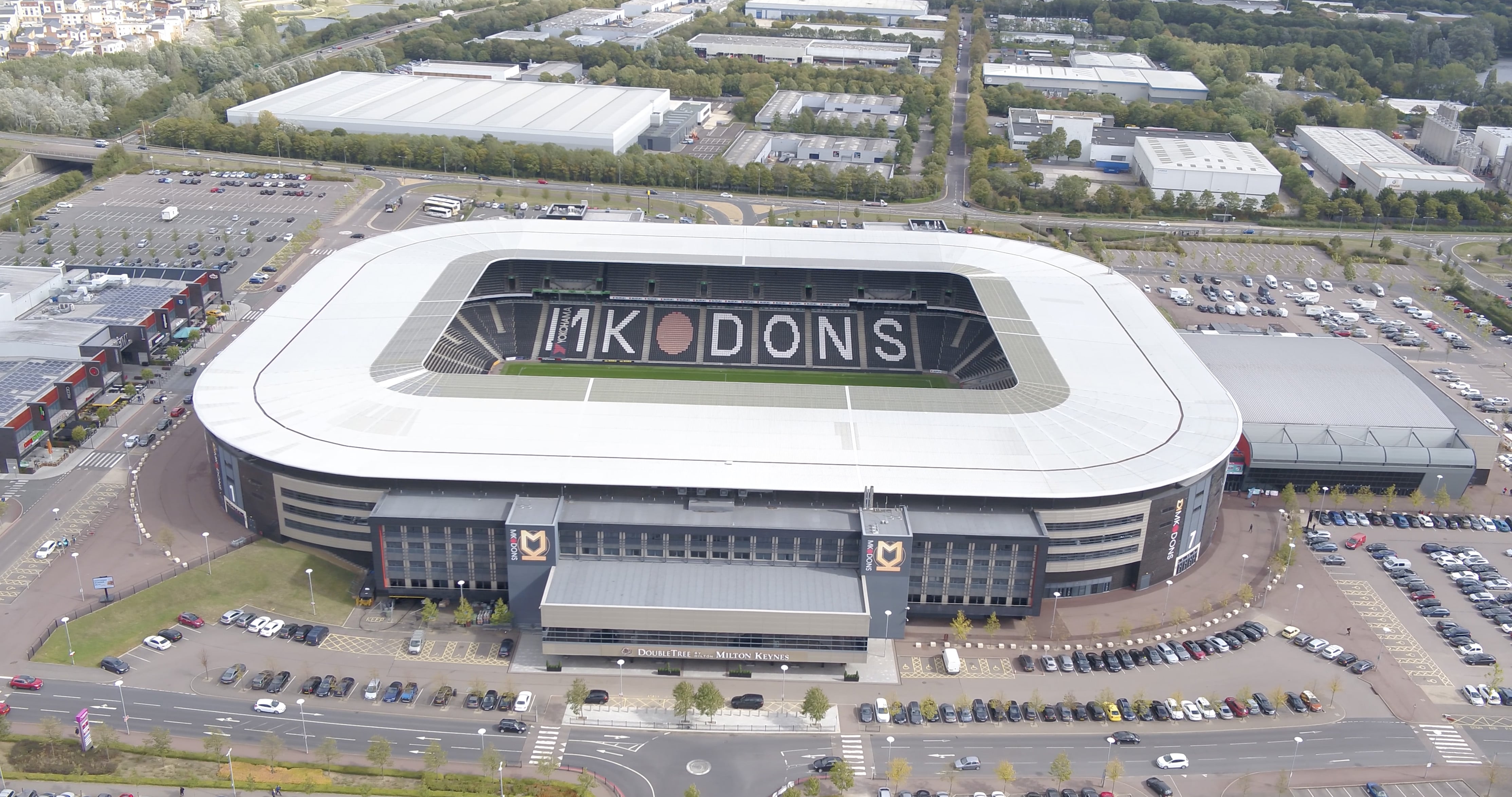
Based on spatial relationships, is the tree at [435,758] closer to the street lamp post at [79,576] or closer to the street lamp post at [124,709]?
the street lamp post at [124,709]

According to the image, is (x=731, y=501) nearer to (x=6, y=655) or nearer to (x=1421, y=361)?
(x=6, y=655)

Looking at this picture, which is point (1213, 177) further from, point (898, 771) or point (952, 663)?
point (898, 771)

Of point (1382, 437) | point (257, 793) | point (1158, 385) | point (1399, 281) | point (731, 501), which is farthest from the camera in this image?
point (1399, 281)

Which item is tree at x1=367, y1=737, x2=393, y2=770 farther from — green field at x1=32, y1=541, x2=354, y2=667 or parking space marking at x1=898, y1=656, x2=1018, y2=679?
parking space marking at x1=898, y1=656, x2=1018, y2=679

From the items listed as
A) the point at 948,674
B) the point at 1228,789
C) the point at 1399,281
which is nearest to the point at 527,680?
the point at 948,674

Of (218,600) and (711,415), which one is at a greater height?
(711,415)

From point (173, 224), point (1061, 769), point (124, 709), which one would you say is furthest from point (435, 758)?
point (173, 224)

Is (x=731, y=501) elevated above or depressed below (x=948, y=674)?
above
